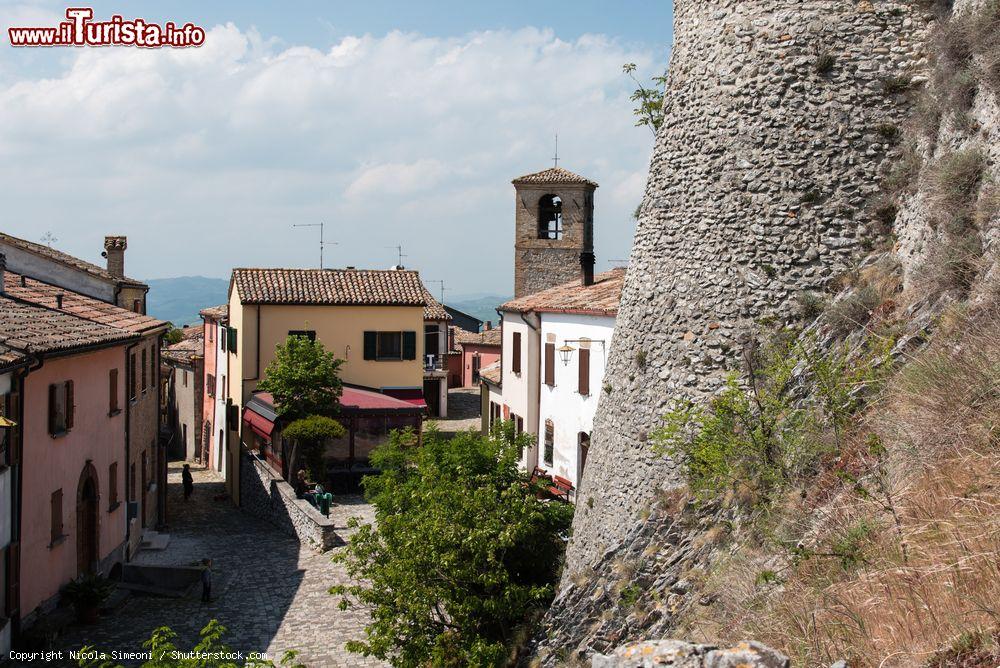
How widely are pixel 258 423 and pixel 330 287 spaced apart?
6.17m

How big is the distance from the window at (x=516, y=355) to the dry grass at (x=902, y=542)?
17.6m

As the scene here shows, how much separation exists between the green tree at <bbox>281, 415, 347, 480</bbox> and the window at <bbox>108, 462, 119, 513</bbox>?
5.79 metres

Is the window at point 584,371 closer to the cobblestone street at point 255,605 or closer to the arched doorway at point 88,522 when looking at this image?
the cobblestone street at point 255,605

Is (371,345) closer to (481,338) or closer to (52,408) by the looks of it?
(52,408)

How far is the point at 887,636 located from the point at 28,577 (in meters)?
12.7

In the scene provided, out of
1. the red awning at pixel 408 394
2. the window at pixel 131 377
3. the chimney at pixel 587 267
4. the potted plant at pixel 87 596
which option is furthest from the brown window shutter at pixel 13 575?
the red awning at pixel 408 394

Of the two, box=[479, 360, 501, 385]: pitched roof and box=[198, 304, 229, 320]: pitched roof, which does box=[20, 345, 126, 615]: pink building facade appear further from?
box=[198, 304, 229, 320]: pitched roof

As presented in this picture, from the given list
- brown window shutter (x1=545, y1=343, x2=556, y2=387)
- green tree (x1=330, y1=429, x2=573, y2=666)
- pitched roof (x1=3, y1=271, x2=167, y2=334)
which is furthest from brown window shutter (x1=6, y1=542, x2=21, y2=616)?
brown window shutter (x1=545, y1=343, x2=556, y2=387)

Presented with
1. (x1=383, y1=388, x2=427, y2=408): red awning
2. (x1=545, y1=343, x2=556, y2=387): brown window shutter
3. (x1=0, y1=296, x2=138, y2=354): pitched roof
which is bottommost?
(x1=383, y1=388, x2=427, y2=408): red awning

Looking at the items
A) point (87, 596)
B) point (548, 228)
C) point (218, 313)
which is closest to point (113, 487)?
point (87, 596)

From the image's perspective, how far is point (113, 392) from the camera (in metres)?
18.2

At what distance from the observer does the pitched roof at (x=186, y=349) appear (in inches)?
1601

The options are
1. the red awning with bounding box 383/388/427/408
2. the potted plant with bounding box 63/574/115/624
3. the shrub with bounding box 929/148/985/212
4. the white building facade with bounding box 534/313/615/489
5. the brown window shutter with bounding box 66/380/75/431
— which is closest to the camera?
the shrub with bounding box 929/148/985/212

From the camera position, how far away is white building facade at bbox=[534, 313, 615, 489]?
775 inches
